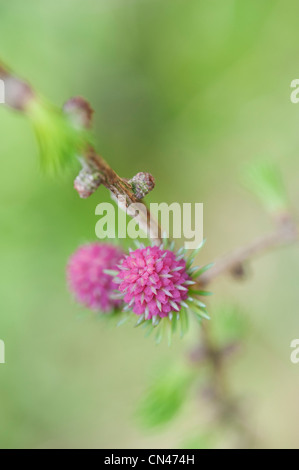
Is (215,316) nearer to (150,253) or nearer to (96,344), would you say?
(150,253)

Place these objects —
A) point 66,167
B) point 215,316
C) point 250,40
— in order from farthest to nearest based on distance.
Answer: point 250,40
point 215,316
point 66,167

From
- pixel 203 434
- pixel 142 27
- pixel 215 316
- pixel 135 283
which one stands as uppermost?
pixel 142 27

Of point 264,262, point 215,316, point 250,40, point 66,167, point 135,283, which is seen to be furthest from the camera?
point 264,262

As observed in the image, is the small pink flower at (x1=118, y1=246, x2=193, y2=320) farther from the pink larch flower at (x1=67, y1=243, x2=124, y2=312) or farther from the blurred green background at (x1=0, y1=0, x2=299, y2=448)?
the blurred green background at (x1=0, y1=0, x2=299, y2=448)

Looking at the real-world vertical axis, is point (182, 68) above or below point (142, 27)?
below

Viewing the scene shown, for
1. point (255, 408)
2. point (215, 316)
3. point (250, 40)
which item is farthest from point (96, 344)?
point (250, 40)

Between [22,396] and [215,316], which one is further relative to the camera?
[22,396]

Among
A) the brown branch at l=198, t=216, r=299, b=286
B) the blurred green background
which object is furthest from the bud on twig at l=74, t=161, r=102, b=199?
the blurred green background

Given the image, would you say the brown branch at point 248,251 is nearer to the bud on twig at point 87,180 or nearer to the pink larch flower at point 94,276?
the pink larch flower at point 94,276
